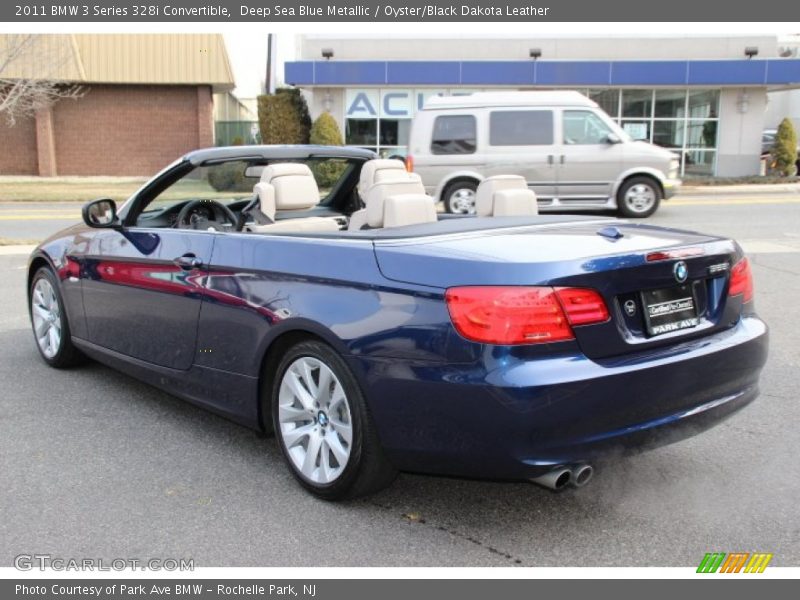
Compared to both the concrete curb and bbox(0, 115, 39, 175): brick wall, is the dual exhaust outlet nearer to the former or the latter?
the concrete curb

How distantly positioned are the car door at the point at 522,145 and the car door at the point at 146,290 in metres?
11.2

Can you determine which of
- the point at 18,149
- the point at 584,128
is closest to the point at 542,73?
the point at 584,128

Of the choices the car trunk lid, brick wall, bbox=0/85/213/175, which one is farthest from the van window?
brick wall, bbox=0/85/213/175

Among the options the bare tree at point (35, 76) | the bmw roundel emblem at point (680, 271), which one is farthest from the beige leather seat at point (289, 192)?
the bare tree at point (35, 76)

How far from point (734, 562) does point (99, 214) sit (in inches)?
160

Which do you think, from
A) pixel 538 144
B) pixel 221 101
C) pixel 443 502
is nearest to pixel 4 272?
pixel 443 502

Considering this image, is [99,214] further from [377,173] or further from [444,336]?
[444,336]

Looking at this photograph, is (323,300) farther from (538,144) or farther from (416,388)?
(538,144)

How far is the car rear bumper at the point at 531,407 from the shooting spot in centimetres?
291

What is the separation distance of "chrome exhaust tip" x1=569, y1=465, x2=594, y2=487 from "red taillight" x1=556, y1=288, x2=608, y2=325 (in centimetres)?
55

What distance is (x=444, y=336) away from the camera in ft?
9.91

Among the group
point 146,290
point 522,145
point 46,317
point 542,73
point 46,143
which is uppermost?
point 542,73

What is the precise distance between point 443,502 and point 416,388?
0.81m

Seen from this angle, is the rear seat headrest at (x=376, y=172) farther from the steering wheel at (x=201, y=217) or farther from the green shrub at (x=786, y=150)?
the green shrub at (x=786, y=150)
